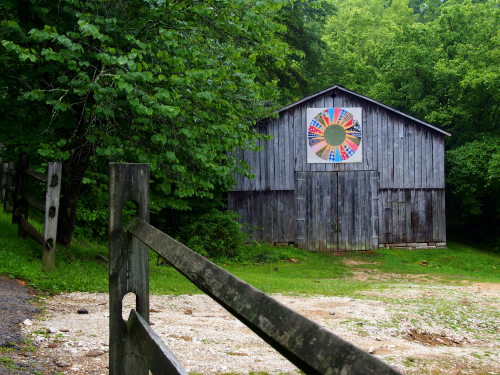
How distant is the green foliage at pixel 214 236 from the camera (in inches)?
679

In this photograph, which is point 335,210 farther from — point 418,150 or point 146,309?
point 146,309

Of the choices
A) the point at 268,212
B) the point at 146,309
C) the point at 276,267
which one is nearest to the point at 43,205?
the point at 276,267

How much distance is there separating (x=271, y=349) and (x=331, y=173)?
52.6ft

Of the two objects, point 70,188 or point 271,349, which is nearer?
point 271,349

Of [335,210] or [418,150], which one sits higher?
[418,150]

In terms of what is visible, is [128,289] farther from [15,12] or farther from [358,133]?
[358,133]

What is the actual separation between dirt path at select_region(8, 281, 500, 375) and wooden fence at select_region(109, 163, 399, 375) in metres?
2.06

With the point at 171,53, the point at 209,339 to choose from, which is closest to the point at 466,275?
the point at 171,53

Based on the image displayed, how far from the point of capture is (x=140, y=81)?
9617mm

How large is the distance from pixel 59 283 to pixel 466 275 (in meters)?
13.1

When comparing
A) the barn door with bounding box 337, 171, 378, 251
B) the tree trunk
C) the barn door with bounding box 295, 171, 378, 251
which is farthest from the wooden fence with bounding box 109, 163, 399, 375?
the barn door with bounding box 337, 171, 378, 251

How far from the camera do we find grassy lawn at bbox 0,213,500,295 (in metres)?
9.91

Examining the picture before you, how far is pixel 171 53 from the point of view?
382 inches

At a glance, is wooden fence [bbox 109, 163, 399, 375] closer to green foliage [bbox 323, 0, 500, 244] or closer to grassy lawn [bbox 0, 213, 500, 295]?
grassy lawn [bbox 0, 213, 500, 295]
